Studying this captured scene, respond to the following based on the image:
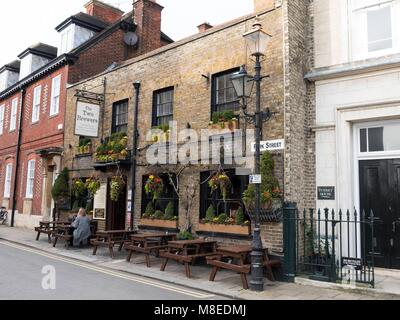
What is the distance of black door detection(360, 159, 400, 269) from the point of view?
8.38 metres

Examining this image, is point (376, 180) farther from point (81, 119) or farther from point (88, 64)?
point (88, 64)

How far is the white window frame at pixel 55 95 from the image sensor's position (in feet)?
60.8

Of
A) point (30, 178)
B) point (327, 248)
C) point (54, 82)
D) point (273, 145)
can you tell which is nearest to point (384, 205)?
point (327, 248)

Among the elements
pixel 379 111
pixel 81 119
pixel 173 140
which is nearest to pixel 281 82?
pixel 379 111

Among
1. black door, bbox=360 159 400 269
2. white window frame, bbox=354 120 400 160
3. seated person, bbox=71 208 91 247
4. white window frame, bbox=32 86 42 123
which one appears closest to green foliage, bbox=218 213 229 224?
black door, bbox=360 159 400 269

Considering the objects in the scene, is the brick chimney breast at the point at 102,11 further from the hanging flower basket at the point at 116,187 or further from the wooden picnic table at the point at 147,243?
the wooden picnic table at the point at 147,243

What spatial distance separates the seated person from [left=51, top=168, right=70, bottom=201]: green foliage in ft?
10.5

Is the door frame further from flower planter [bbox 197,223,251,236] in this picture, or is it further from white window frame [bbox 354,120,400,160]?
flower planter [bbox 197,223,251,236]

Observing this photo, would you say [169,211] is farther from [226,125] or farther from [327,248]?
[327,248]

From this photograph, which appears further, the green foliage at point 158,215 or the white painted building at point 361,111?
the green foliage at point 158,215

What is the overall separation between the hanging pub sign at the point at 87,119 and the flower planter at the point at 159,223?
4.24m

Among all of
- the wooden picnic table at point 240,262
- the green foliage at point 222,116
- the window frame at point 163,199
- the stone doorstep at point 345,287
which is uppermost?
the green foliage at point 222,116

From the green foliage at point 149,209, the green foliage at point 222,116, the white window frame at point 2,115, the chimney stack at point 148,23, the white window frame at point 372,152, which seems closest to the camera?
the white window frame at point 372,152

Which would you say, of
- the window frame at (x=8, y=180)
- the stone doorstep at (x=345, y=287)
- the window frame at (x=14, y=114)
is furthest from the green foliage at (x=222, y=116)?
the window frame at (x=8, y=180)
